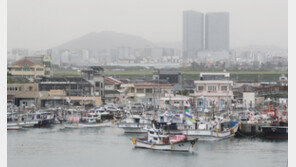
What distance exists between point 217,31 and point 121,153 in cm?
4037

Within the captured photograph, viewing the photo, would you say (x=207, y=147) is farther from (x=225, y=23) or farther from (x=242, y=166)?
(x=225, y=23)

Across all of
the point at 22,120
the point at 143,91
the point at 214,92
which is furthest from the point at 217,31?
the point at 22,120

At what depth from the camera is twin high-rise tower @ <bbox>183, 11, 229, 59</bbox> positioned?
47.6 meters

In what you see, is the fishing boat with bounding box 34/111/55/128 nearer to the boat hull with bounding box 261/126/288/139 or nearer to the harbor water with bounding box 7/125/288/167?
the harbor water with bounding box 7/125/288/167

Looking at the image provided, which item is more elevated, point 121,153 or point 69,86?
point 69,86

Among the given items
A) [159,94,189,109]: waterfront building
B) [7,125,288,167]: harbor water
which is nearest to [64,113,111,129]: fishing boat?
[7,125,288,167]: harbor water

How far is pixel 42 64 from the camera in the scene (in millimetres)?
19672

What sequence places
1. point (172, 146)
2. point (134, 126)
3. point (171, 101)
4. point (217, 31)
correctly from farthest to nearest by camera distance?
point (217, 31) → point (171, 101) → point (134, 126) → point (172, 146)

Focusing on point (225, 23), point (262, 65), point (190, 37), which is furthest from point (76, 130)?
point (190, 37)

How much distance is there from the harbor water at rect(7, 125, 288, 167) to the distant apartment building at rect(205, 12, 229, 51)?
37.1m

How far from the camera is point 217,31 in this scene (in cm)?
4797

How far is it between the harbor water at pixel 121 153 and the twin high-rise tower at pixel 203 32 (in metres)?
37.5

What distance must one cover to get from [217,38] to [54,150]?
1653 inches

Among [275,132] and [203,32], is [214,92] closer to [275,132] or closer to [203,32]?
[275,132]
